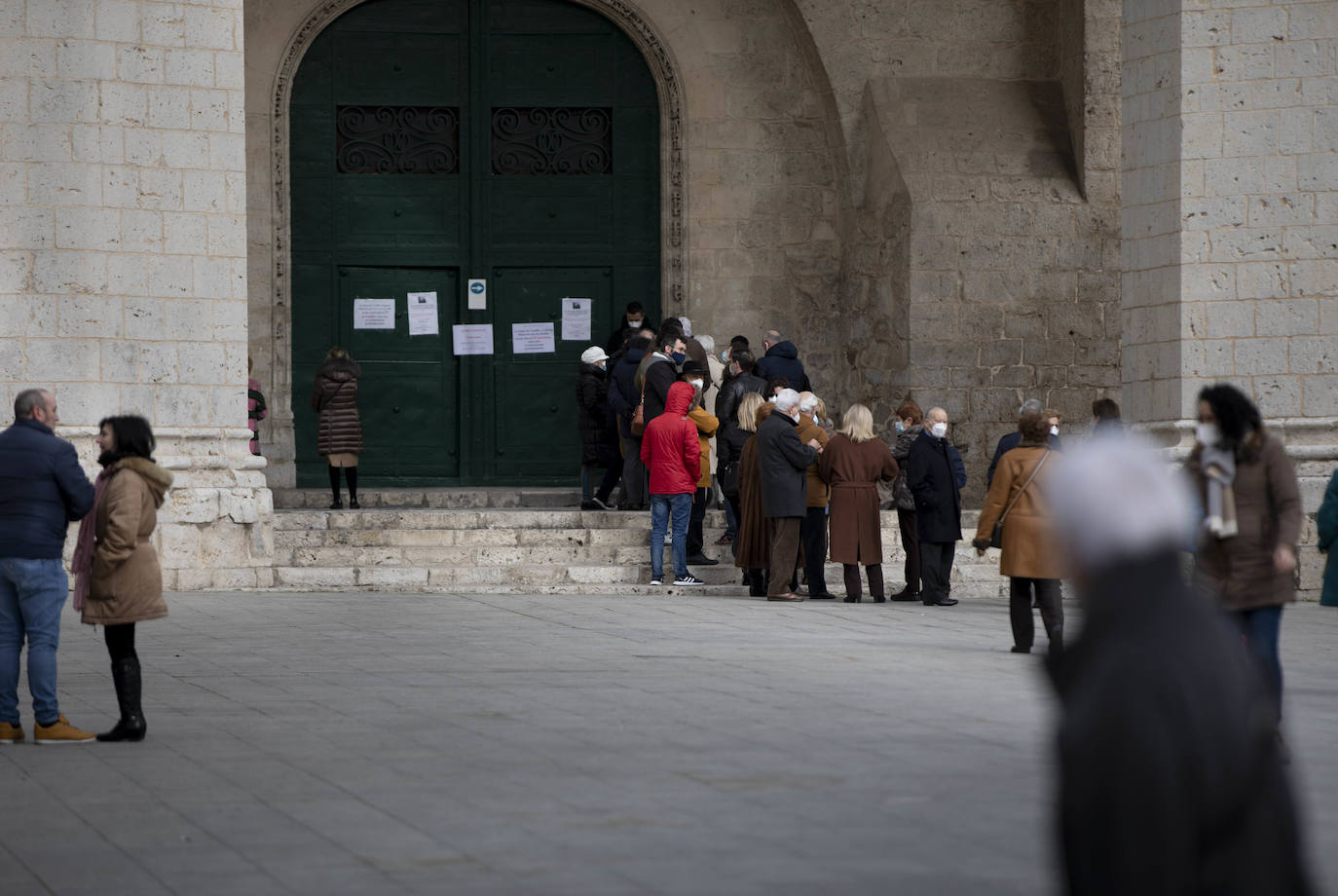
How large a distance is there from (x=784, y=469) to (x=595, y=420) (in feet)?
11.2

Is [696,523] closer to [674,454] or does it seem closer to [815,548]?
[674,454]

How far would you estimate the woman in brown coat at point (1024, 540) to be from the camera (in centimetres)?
999

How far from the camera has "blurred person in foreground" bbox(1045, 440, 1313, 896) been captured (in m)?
2.10

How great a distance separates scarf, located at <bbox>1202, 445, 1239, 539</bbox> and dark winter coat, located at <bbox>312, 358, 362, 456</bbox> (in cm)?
1032

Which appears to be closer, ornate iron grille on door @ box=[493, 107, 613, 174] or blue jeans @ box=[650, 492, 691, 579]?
blue jeans @ box=[650, 492, 691, 579]

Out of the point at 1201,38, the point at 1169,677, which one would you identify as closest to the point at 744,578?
the point at 1201,38

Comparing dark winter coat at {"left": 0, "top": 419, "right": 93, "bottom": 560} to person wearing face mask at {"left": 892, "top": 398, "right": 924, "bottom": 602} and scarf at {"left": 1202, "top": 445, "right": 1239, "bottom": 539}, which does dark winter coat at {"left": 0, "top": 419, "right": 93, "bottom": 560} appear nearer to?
scarf at {"left": 1202, "top": 445, "right": 1239, "bottom": 539}

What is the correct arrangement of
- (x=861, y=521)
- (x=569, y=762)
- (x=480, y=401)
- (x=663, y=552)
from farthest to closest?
1. (x=480, y=401)
2. (x=663, y=552)
3. (x=861, y=521)
4. (x=569, y=762)

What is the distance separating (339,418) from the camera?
16.1 m

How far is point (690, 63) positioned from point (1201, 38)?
23.1 feet

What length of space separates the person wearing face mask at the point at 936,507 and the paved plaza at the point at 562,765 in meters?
2.07

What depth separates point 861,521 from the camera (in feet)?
44.5

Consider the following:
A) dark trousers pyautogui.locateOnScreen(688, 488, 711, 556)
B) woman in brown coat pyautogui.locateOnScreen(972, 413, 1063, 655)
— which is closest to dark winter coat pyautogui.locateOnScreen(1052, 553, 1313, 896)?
woman in brown coat pyautogui.locateOnScreen(972, 413, 1063, 655)

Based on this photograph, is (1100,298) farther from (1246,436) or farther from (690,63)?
(1246,436)
